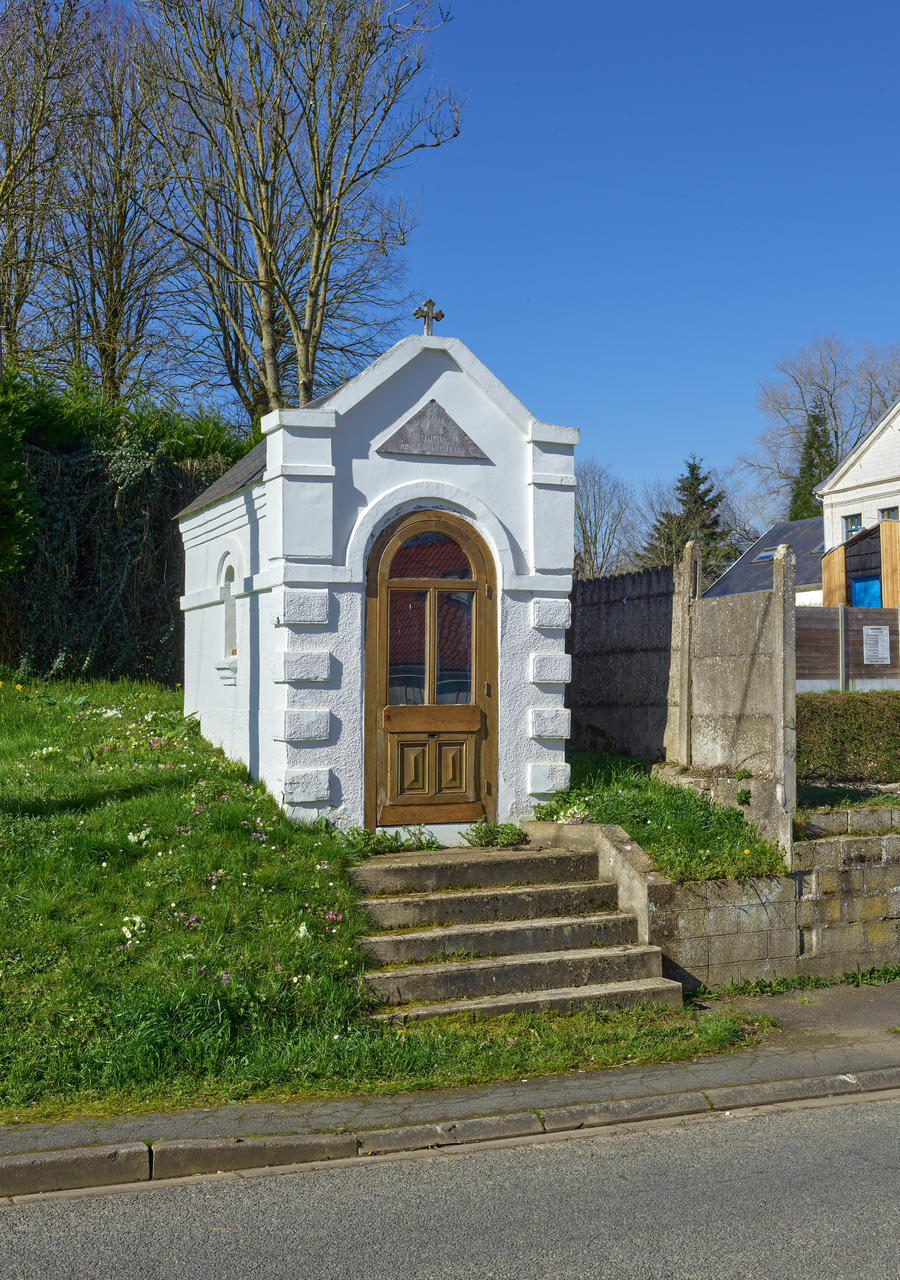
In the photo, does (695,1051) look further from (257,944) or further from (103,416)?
(103,416)

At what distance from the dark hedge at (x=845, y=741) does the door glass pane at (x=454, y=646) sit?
381 cm

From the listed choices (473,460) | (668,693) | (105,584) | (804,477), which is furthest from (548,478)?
(804,477)

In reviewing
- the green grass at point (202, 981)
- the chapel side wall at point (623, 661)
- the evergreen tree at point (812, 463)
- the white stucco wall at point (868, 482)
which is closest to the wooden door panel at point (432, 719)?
the green grass at point (202, 981)

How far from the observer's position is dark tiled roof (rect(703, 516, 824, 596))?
33000mm

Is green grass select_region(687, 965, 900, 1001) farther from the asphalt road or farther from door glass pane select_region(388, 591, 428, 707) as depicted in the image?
door glass pane select_region(388, 591, 428, 707)

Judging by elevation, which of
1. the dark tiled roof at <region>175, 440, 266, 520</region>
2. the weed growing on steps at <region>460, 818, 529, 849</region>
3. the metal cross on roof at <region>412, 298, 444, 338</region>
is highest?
the metal cross on roof at <region>412, 298, 444, 338</region>

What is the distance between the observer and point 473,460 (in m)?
9.65

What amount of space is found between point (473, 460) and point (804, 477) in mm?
41925

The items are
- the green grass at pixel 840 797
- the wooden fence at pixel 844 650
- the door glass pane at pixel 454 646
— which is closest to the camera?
the door glass pane at pixel 454 646

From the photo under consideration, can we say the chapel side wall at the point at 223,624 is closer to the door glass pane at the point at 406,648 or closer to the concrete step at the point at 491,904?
the door glass pane at the point at 406,648

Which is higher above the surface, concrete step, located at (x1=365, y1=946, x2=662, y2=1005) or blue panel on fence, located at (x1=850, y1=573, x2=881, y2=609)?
blue panel on fence, located at (x1=850, y1=573, x2=881, y2=609)

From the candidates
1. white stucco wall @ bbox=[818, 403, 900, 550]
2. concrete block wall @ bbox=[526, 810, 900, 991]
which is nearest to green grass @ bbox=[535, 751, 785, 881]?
concrete block wall @ bbox=[526, 810, 900, 991]

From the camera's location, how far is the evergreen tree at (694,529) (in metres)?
43.4

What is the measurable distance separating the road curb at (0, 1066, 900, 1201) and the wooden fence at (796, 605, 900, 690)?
33.0 ft
